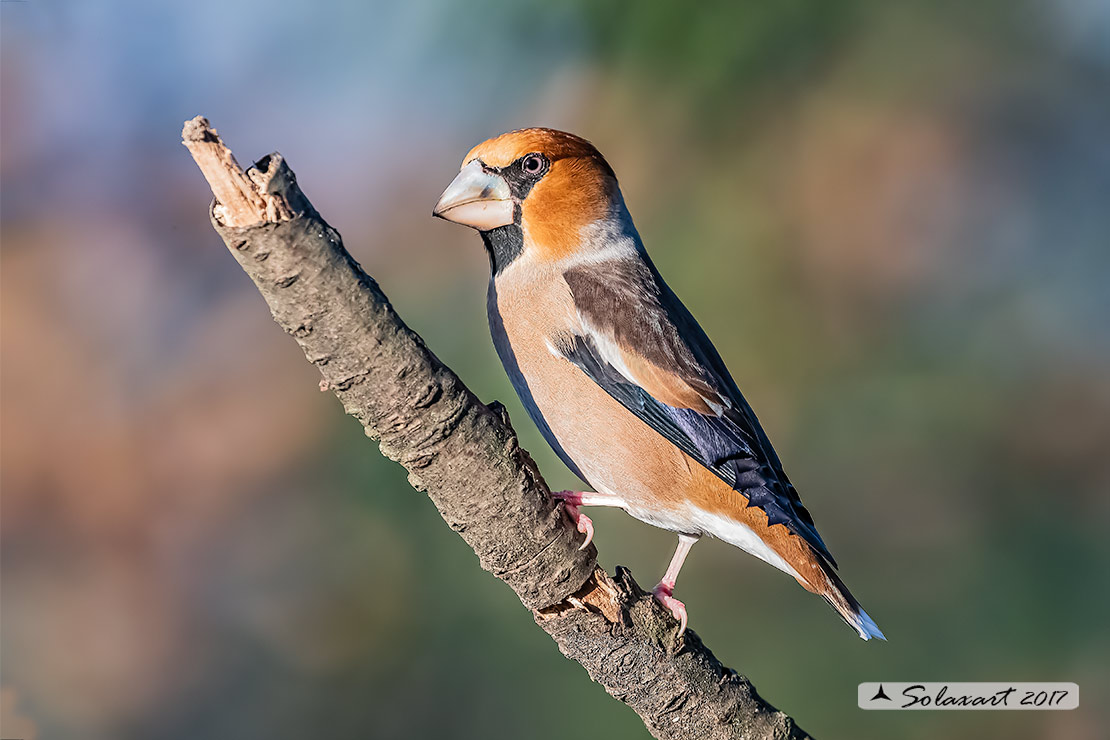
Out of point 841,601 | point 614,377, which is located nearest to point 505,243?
point 614,377

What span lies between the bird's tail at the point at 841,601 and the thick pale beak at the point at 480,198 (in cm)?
130

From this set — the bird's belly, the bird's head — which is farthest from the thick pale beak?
the bird's belly

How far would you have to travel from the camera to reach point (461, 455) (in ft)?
6.20

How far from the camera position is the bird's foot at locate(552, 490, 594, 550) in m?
2.13

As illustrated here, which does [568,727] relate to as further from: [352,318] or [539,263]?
[352,318]

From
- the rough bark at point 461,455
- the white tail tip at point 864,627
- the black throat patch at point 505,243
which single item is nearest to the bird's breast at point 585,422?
the black throat patch at point 505,243

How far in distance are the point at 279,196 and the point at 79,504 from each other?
10.1ft

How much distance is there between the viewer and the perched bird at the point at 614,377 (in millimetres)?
2422

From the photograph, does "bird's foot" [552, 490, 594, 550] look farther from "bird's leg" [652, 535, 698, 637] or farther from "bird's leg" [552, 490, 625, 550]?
"bird's leg" [652, 535, 698, 637]

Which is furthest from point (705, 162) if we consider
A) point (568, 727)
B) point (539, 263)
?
point (568, 727)

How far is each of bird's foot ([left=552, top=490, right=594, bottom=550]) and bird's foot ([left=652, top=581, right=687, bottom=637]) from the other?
1.01 ft

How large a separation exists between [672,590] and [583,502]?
43 cm

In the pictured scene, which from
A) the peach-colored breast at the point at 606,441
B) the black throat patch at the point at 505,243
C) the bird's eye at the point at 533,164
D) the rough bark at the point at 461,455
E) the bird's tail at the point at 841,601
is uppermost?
the bird's eye at the point at 533,164

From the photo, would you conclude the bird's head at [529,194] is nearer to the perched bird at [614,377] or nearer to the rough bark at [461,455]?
the perched bird at [614,377]
